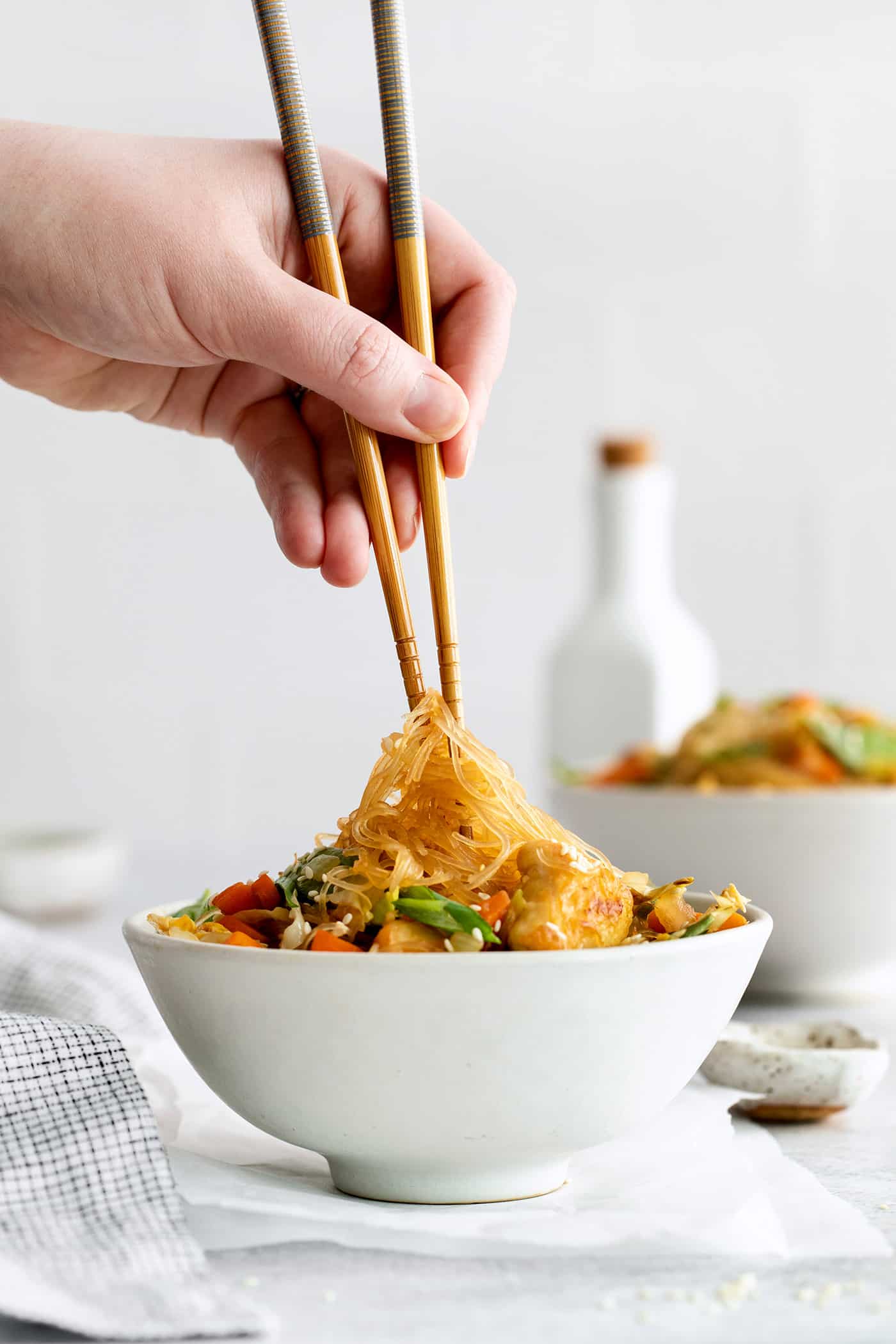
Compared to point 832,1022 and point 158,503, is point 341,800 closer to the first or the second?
point 158,503

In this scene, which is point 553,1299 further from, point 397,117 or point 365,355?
point 397,117

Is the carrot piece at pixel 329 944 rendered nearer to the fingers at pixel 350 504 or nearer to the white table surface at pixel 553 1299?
the white table surface at pixel 553 1299

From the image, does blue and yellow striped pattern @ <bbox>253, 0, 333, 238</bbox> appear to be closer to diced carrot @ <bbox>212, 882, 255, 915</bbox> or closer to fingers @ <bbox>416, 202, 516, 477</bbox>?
fingers @ <bbox>416, 202, 516, 477</bbox>

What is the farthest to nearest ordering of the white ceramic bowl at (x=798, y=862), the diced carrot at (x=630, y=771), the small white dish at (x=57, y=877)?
the small white dish at (x=57, y=877)
the diced carrot at (x=630, y=771)
the white ceramic bowl at (x=798, y=862)

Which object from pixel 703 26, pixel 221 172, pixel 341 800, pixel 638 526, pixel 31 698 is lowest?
pixel 341 800

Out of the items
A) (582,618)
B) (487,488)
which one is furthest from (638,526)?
(487,488)

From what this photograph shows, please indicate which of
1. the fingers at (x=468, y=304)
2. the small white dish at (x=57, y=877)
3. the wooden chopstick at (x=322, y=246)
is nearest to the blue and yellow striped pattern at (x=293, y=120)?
the wooden chopstick at (x=322, y=246)

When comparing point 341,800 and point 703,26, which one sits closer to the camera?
point 703,26
